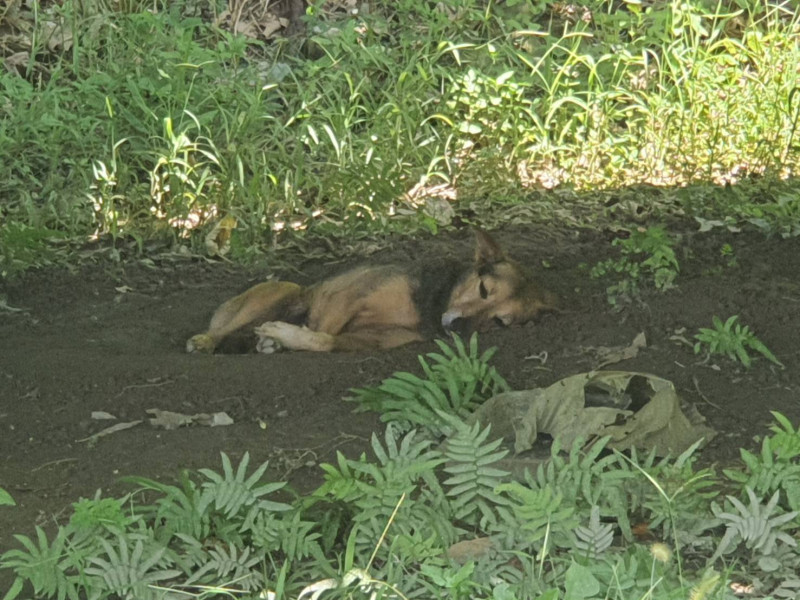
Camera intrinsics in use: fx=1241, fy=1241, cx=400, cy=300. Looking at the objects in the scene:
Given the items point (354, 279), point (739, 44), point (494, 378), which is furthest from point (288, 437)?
point (739, 44)

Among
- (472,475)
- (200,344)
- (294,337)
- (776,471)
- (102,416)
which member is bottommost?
(200,344)

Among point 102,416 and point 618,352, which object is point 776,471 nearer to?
point 618,352

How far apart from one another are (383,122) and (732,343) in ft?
12.5

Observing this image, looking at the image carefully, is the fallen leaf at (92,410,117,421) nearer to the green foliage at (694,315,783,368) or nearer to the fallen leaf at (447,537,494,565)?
the fallen leaf at (447,537,494,565)

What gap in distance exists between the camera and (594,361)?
17.2ft

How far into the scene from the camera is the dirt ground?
443cm

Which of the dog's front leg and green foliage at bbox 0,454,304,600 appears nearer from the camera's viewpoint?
green foliage at bbox 0,454,304,600

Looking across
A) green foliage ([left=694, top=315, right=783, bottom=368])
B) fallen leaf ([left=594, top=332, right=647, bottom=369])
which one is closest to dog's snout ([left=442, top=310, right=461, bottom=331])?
fallen leaf ([left=594, top=332, right=647, bottom=369])

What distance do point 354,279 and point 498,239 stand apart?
128 centimetres

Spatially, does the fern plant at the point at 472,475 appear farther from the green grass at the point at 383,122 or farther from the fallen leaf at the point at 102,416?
the green grass at the point at 383,122

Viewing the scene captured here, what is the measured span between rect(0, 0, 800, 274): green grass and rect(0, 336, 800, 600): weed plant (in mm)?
3372

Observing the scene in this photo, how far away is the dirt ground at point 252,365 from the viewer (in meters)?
4.43

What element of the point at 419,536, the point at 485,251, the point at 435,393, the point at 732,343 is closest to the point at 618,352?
the point at 732,343

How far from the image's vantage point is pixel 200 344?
6.21m
